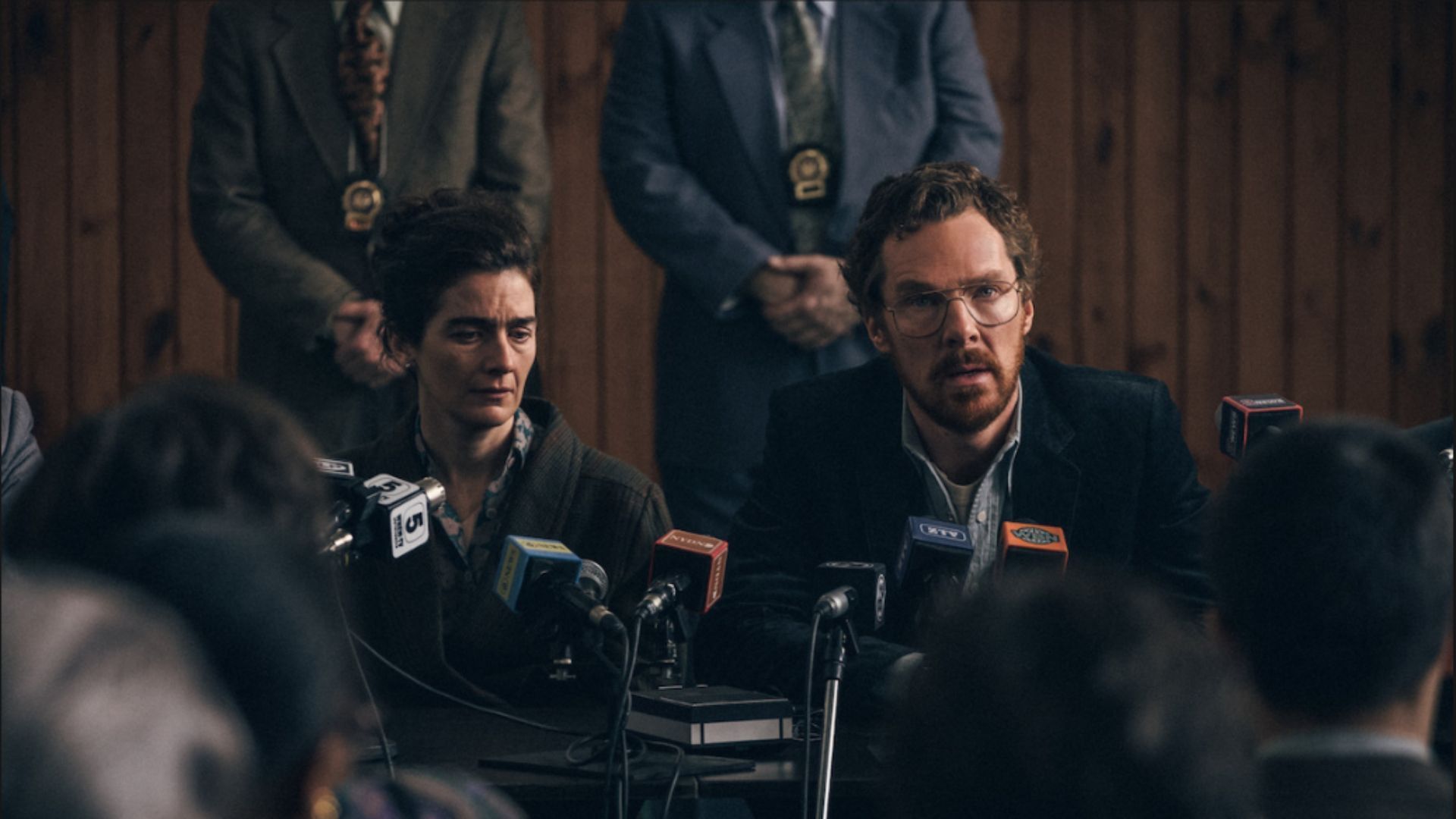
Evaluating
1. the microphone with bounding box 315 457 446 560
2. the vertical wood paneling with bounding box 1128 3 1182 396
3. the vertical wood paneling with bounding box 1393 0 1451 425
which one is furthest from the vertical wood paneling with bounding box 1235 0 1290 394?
the microphone with bounding box 315 457 446 560

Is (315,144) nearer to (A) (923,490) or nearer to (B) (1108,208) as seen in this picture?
(A) (923,490)

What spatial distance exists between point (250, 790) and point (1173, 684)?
387 millimetres

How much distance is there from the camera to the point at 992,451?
2439 millimetres

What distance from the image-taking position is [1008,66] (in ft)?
14.9

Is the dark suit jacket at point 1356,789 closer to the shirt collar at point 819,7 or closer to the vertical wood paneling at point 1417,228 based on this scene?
the shirt collar at point 819,7

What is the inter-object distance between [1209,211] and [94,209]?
3.15 metres

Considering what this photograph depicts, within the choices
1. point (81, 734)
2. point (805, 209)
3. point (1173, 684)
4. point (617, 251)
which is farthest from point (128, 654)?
point (617, 251)

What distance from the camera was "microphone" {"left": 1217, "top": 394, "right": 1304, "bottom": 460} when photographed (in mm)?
2000

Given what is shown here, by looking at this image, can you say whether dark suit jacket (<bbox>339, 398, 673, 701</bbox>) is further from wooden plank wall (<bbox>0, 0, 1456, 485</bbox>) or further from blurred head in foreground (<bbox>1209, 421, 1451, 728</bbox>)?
wooden plank wall (<bbox>0, 0, 1456, 485</bbox>)

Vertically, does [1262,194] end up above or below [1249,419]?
above

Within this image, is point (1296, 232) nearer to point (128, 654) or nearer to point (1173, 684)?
point (1173, 684)

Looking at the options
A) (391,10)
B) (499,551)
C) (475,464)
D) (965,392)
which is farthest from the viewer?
(391,10)

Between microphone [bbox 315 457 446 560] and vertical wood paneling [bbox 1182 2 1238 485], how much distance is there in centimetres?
Result: 316

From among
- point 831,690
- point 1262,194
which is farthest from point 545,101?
point 831,690
